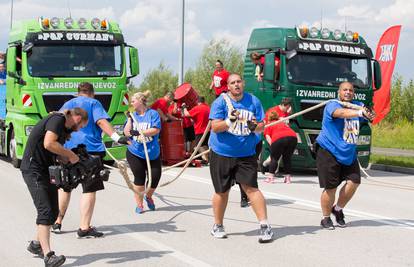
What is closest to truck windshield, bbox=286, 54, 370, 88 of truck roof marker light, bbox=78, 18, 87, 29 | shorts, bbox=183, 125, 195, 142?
shorts, bbox=183, 125, 195, 142

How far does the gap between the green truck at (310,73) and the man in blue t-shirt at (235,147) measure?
6.66 m

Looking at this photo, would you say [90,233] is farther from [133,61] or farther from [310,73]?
[310,73]

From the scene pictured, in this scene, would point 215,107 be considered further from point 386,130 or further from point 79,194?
point 386,130

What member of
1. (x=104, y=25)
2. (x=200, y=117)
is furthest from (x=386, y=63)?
(x=104, y=25)

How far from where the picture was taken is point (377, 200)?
36.2ft

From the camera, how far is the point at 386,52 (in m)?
19.9

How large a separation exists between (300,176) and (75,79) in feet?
17.0

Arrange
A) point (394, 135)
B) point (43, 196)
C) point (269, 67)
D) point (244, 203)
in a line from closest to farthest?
point (43, 196) < point (244, 203) < point (269, 67) < point (394, 135)

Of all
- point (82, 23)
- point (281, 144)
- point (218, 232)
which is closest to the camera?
point (218, 232)


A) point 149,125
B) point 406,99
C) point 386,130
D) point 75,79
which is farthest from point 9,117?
point 406,99

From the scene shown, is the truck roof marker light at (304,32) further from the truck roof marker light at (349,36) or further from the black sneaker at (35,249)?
the black sneaker at (35,249)

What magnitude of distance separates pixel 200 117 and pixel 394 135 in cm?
1520

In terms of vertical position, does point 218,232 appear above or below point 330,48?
below

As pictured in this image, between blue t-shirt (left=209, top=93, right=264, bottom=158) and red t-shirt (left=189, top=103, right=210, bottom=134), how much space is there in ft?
25.9
